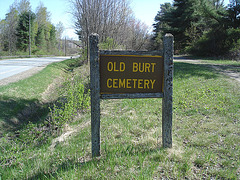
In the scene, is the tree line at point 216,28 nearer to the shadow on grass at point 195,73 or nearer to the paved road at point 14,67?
the shadow on grass at point 195,73

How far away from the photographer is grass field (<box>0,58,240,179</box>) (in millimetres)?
2734

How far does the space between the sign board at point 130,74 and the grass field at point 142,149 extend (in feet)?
3.31

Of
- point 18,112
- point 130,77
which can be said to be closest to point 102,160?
point 130,77

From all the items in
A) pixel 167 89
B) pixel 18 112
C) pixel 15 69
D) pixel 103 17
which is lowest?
pixel 18 112

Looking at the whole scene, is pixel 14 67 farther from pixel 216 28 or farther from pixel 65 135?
pixel 216 28

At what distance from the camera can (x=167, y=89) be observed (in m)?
3.31

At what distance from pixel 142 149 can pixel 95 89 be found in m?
1.28

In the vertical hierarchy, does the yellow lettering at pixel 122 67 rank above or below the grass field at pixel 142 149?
above

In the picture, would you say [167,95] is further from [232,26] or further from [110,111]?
[232,26]

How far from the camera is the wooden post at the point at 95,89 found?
302cm

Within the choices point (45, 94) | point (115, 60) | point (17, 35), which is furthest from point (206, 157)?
point (17, 35)

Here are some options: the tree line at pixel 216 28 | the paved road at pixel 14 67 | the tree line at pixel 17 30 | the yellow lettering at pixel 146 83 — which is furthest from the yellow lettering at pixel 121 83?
the tree line at pixel 17 30

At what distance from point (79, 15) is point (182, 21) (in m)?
19.8

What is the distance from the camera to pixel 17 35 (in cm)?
4003
